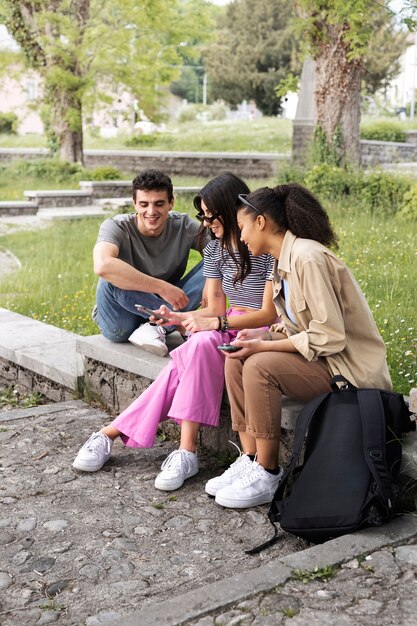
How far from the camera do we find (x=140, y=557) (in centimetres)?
336

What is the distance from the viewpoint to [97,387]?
5258 mm

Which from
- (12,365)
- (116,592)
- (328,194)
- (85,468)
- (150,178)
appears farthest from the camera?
(328,194)

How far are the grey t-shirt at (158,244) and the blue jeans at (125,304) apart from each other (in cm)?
13

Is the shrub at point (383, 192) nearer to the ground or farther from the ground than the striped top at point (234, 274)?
nearer to the ground

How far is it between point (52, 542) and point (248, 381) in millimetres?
980

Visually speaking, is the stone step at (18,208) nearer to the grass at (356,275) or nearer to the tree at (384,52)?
the grass at (356,275)

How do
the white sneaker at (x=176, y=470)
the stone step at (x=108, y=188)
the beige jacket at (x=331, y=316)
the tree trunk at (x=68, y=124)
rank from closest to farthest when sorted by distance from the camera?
the beige jacket at (x=331, y=316) < the white sneaker at (x=176, y=470) < the stone step at (x=108, y=188) < the tree trunk at (x=68, y=124)

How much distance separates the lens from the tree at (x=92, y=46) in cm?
1811

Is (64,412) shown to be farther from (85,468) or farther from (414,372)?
(414,372)

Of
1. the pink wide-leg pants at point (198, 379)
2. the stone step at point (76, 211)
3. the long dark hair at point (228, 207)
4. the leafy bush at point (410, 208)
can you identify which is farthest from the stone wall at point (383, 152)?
the pink wide-leg pants at point (198, 379)

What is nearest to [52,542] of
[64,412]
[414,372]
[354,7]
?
[64,412]

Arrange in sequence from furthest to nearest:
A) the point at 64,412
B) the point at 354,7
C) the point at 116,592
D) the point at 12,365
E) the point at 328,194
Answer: the point at 328,194 < the point at 354,7 < the point at 12,365 < the point at 64,412 < the point at 116,592

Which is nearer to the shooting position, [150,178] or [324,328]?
[324,328]

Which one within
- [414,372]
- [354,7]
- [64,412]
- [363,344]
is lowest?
[64,412]
